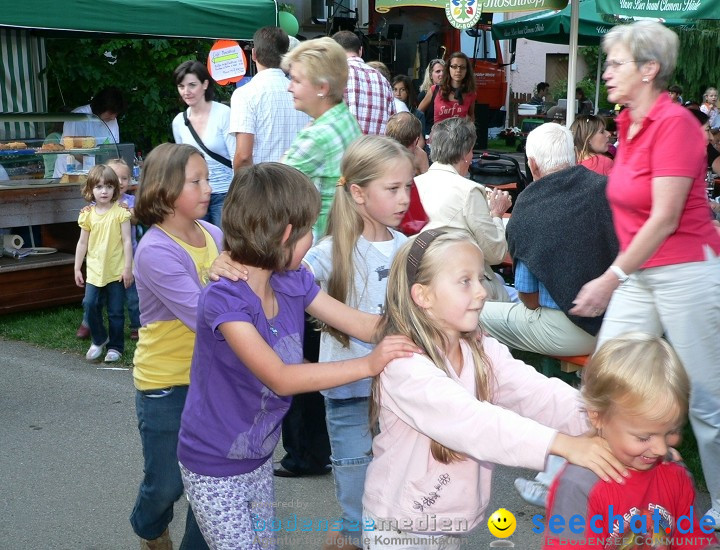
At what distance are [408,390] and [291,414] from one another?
7.17ft

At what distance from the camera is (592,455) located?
191 centimetres

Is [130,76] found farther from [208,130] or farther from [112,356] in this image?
[112,356]

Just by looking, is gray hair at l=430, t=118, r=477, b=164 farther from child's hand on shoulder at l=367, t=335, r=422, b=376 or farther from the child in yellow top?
child's hand on shoulder at l=367, t=335, r=422, b=376

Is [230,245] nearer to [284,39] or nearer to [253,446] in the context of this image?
[253,446]

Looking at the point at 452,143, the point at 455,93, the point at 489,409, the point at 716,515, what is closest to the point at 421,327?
the point at 489,409

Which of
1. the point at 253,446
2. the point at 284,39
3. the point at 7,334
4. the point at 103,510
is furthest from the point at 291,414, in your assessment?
the point at 7,334

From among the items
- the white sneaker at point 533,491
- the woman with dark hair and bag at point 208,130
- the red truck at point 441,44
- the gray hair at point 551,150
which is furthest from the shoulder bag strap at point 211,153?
the red truck at point 441,44

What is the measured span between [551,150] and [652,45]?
3.52 ft

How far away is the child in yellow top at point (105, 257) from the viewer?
634 cm

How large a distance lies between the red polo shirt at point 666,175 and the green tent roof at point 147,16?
19.4 feet

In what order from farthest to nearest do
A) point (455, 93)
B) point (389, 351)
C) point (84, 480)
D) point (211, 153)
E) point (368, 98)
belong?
point (455, 93) < point (211, 153) < point (368, 98) < point (84, 480) < point (389, 351)

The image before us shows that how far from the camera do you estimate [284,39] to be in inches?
238

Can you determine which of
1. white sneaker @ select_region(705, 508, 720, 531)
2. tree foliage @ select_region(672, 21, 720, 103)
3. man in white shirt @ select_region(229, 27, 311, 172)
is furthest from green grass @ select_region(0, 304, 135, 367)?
tree foliage @ select_region(672, 21, 720, 103)

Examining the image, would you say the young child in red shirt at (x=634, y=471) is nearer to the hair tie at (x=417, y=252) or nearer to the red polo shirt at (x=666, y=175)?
the hair tie at (x=417, y=252)
